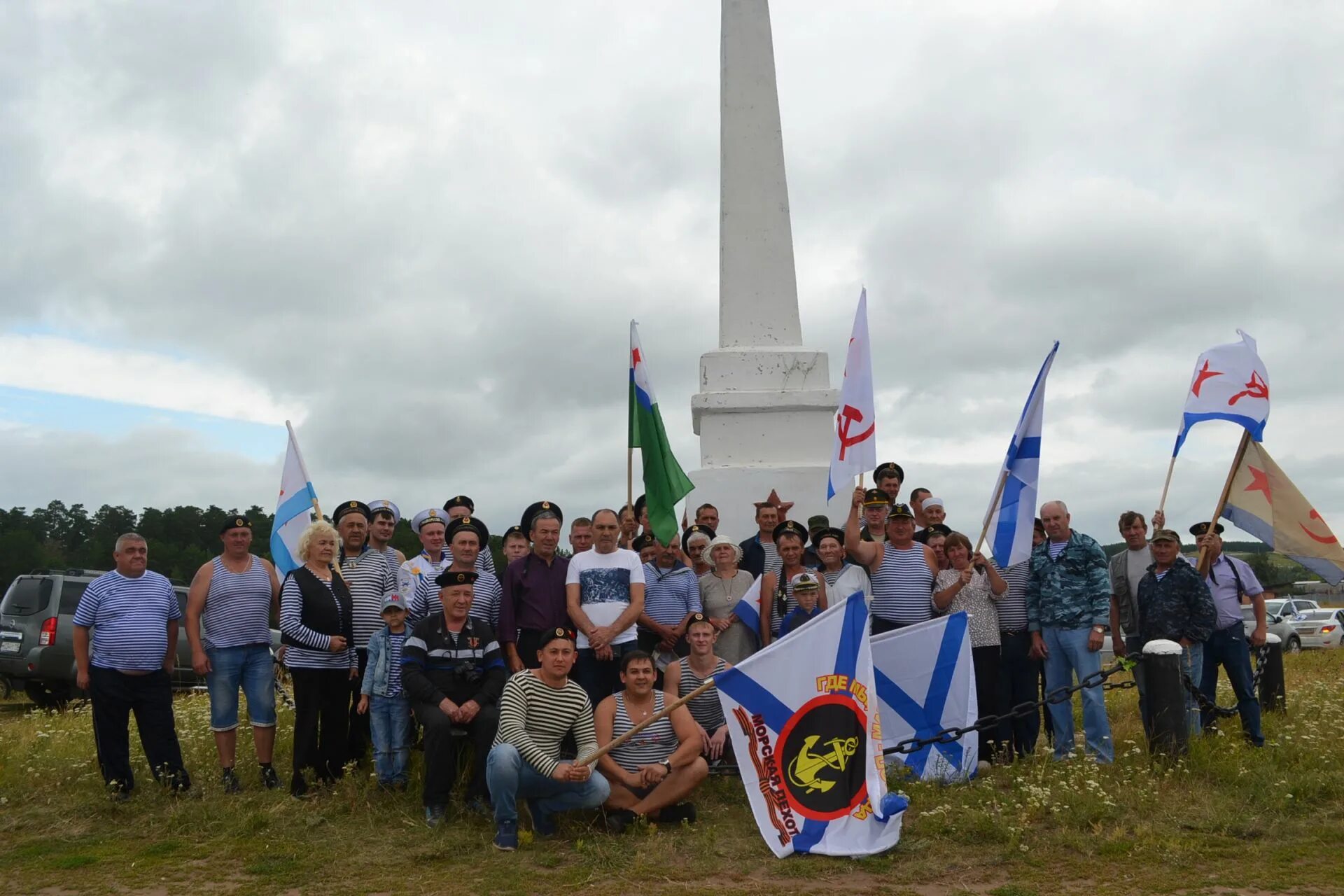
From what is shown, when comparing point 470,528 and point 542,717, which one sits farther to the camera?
point 470,528

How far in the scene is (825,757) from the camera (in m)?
5.90

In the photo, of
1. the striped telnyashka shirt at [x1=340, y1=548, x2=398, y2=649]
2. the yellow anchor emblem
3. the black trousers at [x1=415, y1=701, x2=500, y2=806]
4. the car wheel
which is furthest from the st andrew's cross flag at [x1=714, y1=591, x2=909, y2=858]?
the car wheel

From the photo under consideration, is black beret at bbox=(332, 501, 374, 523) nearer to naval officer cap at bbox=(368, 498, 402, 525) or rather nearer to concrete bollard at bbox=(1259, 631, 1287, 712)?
naval officer cap at bbox=(368, 498, 402, 525)

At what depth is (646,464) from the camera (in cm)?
847

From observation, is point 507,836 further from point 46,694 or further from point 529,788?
point 46,694

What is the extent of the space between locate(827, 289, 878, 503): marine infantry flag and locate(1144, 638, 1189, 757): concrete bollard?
201 centimetres

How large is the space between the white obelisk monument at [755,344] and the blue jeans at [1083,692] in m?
3.11

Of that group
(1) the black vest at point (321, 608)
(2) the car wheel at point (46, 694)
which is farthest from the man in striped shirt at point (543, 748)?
(2) the car wheel at point (46, 694)

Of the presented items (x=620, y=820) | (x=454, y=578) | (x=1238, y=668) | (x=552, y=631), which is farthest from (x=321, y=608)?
(x=1238, y=668)

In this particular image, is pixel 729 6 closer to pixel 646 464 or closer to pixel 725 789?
pixel 646 464

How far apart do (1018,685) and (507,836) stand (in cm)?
359

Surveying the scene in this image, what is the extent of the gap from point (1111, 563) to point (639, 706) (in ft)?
12.4

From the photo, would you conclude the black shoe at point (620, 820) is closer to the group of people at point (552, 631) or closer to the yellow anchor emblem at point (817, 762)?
the group of people at point (552, 631)

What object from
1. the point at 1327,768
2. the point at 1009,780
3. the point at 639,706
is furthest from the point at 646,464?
the point at 1327,768
